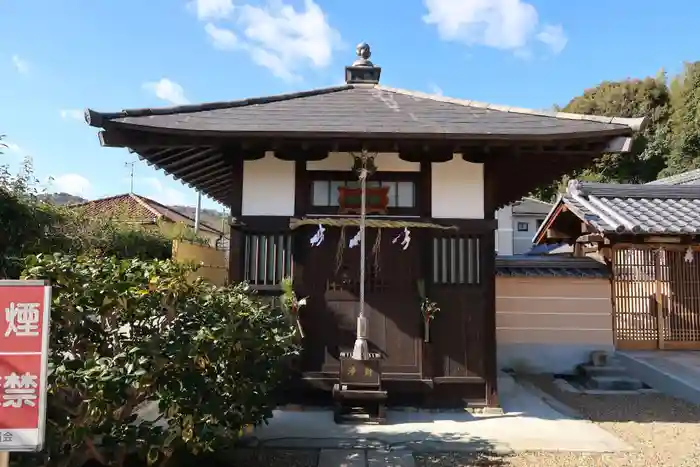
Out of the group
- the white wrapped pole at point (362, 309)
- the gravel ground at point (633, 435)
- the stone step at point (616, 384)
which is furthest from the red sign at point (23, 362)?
the stone step at point (616, 384)

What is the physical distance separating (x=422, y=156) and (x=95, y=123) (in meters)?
4.07

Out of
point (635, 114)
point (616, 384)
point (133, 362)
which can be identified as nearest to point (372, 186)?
point (133, 362)

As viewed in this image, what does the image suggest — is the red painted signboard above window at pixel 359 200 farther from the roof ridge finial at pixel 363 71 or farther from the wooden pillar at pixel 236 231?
the roof ridge finial at pixel 363 71

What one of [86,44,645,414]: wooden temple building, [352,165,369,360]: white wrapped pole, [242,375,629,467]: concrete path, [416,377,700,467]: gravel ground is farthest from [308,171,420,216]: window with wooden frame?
[416,377,700,467]: gravel ground

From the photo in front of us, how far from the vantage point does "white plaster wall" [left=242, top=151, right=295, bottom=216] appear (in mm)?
6641

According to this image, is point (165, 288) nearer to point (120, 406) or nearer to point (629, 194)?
point (120, 406)

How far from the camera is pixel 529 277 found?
9742mm

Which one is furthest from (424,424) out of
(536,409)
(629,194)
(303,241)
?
(629,194)

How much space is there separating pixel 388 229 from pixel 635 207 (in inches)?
270

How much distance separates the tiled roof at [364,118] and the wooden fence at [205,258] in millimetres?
1996

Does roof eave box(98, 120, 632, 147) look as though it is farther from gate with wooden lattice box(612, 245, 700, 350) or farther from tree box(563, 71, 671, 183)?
tree box(563, 71, 671, 183)

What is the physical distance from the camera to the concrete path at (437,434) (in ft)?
17.0

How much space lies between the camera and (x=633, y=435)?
5.88 m

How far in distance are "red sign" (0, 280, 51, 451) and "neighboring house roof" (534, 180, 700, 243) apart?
8.63 m
